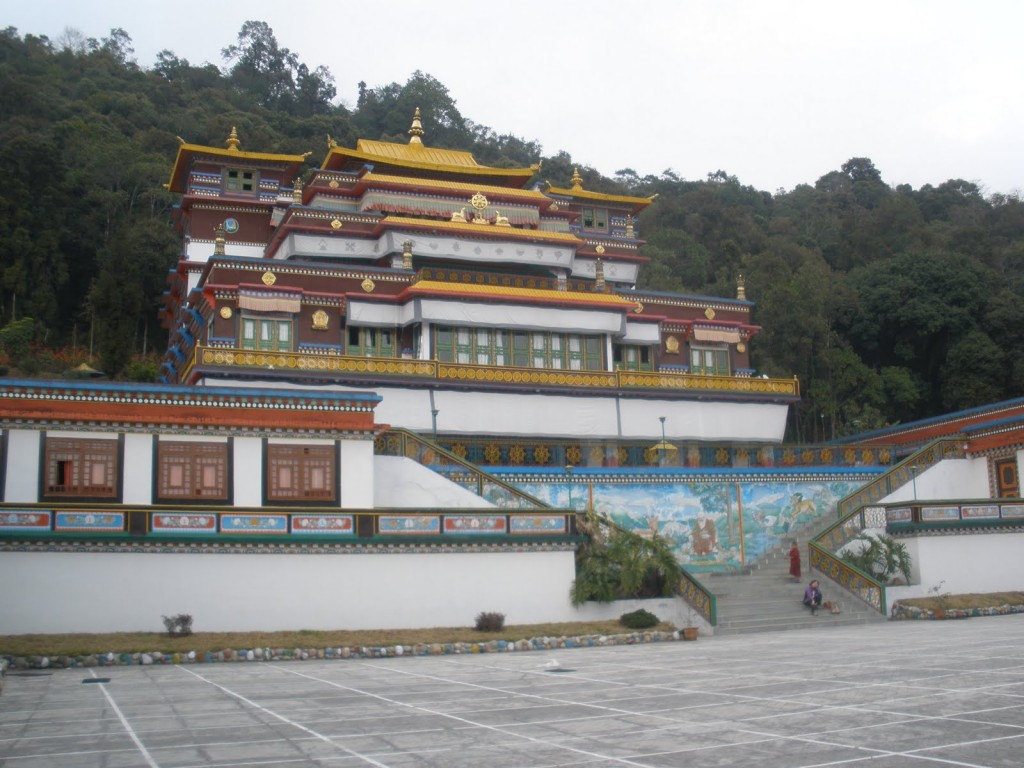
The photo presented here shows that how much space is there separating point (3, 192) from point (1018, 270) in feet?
197

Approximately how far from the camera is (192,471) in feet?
83.9

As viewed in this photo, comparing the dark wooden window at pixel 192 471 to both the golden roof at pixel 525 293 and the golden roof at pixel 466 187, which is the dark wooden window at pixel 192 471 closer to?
the golden roof at pixel 525 293

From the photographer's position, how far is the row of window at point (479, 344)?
37.7m

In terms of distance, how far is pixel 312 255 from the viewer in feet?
140

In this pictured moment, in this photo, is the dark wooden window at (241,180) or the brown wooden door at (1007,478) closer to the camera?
the brown wooden door at (1007,478)

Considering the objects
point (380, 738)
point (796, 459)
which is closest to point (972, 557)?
point (796, 459)

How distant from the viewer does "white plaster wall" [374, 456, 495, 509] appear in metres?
27.8

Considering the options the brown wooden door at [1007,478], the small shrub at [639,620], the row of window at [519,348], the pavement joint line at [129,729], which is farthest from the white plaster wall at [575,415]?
the pavement joint line at [129,729]

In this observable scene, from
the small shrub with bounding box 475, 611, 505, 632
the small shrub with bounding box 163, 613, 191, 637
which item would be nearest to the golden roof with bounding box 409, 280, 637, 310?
the small shrub with bounding box 475, 611, 505, 632

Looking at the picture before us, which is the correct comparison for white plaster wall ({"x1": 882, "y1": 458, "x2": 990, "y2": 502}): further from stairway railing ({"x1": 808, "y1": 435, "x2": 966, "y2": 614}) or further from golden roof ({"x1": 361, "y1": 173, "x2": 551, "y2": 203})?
golden roof ({"x1": 361, "y1": 173, "x2": 551, "y2": 203})

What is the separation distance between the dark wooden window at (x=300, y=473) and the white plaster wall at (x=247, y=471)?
0.21 meters

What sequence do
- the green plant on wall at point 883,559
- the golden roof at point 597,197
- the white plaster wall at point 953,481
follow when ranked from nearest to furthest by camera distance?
the green plant on wall at point 883,559 → the white plaster wall at point 953,481 → the golden roof at point 597,197

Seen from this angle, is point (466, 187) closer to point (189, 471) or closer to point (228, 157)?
point (228, 157)

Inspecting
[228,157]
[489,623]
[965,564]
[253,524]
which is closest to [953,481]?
[965,564]
